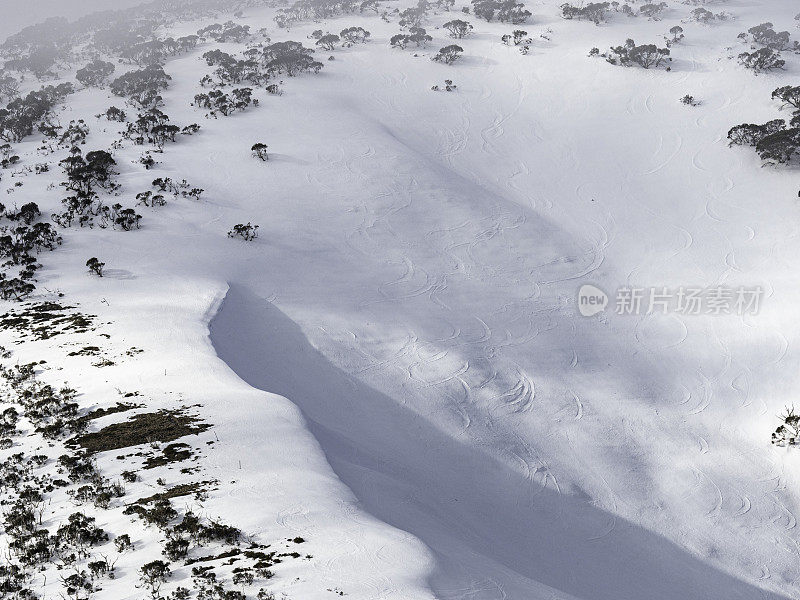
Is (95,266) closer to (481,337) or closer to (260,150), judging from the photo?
(260,150)

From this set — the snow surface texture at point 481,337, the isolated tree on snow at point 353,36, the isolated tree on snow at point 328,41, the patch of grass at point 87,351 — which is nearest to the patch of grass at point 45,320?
the snow surface texture at point 481,337

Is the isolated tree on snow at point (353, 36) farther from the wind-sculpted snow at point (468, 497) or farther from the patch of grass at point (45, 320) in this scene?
the wind-sculpted snow at point (468, 497)

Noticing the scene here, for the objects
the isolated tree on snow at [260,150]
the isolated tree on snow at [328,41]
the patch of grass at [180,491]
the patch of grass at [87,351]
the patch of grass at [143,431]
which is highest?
the isolated tree on snow at [328,41]

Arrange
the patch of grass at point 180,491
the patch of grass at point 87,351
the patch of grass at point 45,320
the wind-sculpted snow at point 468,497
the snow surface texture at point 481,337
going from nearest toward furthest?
1. the patch of grass at point 180,491
2. the wind-sculpted snow at point 468,497
3. the snow surface texture at point 481,337
4. the patch of grass at point 87,351
5. the patch of grass at point 45,320

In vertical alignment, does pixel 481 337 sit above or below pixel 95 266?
below

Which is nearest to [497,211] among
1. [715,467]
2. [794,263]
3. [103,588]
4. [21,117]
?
[794,263]

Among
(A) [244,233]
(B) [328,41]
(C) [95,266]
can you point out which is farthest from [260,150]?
(B) [328,41]

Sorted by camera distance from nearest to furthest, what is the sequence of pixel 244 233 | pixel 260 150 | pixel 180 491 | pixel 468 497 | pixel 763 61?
pixel 180 491, pixel 468 497, pixel 244 233, pixel 260 150, pixel 763 61

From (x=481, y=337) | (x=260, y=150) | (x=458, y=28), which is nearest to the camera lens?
(x=481, y=337)
